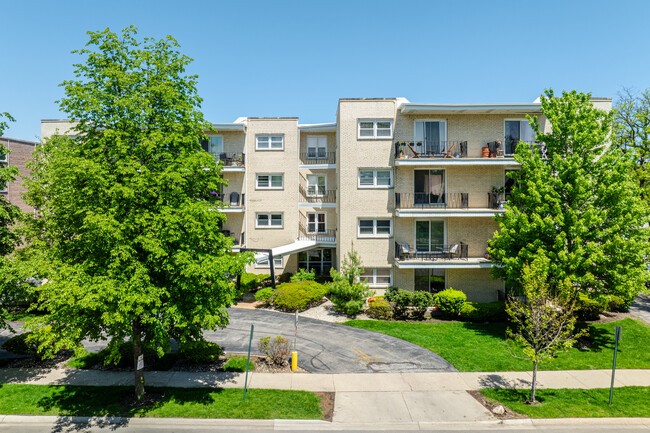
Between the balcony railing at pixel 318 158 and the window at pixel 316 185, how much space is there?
107cm

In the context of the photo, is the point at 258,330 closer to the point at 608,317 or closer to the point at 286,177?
the point at 286,177

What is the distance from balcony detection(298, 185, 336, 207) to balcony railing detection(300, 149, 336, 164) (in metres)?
1.92

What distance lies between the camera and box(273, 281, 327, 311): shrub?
21109mm

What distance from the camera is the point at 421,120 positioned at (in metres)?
23.4

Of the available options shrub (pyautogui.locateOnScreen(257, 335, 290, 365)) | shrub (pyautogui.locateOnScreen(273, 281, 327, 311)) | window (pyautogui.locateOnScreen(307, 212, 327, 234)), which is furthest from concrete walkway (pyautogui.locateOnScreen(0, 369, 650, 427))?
window (pyautogui.locateOnScreen(307, 212, 327, 234))

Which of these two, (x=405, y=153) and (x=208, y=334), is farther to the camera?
(x=405, y=153)

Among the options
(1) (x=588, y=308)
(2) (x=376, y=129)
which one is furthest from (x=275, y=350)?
(1) (x=588, y=308)

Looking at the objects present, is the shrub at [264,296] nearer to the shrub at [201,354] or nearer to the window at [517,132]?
the shrub at [201,354]

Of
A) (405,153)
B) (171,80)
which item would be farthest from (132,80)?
(405,153)

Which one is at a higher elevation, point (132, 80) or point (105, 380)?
point (132, 80)

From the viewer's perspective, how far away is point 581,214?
1595cm

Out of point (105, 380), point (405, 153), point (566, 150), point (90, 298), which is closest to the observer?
point (90, 298)

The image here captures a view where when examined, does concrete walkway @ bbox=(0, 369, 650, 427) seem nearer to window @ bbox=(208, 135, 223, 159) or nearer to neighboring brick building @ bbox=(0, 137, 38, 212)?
window @ bbox=(208, 135, 223, 159)

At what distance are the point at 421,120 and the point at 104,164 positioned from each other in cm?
1843
